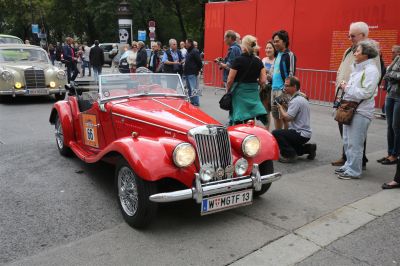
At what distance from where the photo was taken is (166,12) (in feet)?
125

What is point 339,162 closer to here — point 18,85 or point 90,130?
point 90,130

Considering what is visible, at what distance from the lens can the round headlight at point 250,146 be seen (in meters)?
4.21

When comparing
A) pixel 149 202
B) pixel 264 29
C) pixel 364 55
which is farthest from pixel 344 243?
pixel 264 29

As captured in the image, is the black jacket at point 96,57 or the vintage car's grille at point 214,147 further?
the black jacket at point 96,57

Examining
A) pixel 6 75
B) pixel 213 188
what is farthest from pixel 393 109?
pixel 6 75

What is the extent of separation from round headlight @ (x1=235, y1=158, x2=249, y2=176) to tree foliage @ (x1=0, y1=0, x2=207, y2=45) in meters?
31.2

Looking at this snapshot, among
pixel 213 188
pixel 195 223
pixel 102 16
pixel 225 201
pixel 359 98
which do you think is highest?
pixel 102 16

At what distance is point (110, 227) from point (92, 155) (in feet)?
5.37

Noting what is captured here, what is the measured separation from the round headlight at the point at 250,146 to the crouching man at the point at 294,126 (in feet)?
6.89

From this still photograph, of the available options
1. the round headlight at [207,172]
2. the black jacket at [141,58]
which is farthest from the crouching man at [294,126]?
the black jacket at [141,58]

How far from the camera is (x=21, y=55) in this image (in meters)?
12.3

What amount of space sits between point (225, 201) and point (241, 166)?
1.54ft

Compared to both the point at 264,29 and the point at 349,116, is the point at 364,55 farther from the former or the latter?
the point at 264,29

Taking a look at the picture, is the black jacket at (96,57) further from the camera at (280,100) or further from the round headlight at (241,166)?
the round headlight at (241,166)
